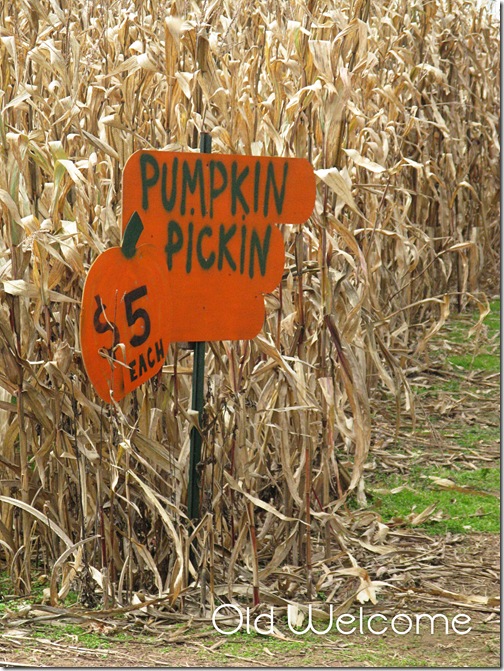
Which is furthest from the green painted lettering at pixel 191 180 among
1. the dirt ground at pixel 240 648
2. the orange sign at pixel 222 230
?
the dirt ground at pixel 240 648

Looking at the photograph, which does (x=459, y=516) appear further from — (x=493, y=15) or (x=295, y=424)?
(x=493, y=15)

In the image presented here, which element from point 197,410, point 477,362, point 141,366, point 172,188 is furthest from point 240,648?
point 477,362

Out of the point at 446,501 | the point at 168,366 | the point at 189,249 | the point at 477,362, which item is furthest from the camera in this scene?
the point at 477,362

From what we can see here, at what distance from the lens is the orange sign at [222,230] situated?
2324 millimetres

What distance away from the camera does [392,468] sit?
3783 millimetres

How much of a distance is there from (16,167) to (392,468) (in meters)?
2.01

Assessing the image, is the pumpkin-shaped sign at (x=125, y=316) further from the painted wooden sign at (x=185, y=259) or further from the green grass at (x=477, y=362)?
the green grass at (x=477, y=362)

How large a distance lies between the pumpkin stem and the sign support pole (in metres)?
0.24

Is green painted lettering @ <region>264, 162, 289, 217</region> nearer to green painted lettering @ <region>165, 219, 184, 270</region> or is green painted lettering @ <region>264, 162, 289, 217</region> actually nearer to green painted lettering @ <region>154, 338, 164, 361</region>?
green painted lettering @ <region>165, 219, 184, 270</region>

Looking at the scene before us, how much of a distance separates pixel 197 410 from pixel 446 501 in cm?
136

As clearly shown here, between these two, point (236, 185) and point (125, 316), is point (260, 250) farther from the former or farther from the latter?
point (125, 316)

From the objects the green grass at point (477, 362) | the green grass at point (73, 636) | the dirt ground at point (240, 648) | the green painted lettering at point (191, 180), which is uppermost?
the green painted lettering at point (191, 180)

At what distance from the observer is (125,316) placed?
2275 millimetres

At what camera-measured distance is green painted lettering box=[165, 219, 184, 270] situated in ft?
7.67
